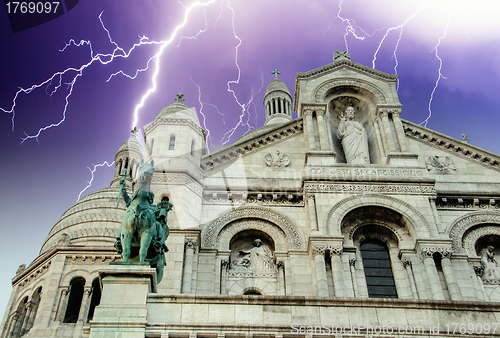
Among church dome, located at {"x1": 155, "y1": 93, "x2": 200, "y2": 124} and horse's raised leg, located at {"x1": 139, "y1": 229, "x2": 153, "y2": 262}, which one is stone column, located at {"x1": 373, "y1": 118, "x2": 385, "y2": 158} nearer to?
church dome, located at {"x1": 155, "y1": 93, "x2": 200, "y2": 124}

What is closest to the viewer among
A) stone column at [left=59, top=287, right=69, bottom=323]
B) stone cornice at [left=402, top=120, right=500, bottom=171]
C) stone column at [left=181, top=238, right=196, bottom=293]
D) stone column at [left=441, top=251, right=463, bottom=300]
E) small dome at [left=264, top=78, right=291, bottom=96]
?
stone column at [left=441, top=251, right=463, bottom=300]

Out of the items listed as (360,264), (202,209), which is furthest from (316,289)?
(202,209)

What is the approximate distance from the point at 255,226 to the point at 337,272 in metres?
3.93

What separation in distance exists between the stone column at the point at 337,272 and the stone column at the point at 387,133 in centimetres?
628

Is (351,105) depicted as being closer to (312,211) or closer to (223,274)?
(312,211)

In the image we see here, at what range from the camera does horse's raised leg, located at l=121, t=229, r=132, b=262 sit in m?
12.4

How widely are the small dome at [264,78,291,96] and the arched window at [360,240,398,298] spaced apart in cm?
4097

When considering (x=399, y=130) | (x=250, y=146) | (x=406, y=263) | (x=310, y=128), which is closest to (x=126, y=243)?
(x=406, y=263)

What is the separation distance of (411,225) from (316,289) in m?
4.67

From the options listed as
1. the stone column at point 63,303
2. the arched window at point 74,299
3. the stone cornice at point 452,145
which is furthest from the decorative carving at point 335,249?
the arched window at point 74,299

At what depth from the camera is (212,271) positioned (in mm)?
19031

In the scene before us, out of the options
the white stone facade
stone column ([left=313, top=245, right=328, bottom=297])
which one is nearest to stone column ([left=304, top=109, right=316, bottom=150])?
the white stone facade

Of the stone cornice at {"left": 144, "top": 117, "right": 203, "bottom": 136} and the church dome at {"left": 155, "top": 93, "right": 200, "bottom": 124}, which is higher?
the church dome at {"left": 155, "top": 93, "right": 200, "bottom": 124}

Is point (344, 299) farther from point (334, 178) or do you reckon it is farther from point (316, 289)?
point (334, 178)
